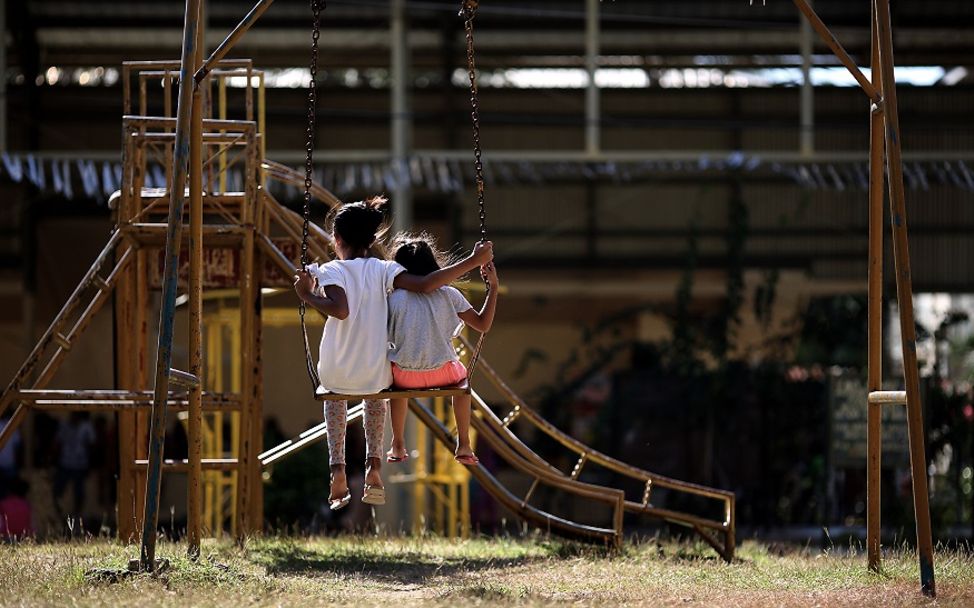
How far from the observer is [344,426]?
29.1ft

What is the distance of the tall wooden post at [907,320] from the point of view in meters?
7.88

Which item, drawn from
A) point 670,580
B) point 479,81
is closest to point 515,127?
point 479,81

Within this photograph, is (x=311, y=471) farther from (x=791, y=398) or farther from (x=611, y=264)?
(x=611, y=264)

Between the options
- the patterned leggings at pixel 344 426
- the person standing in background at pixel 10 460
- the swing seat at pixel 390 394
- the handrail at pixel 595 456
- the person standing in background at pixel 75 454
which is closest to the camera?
the swing seat at pixel 390 394

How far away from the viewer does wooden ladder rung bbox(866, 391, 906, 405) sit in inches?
325

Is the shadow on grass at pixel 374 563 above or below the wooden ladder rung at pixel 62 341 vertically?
below

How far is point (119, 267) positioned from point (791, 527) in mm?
11318

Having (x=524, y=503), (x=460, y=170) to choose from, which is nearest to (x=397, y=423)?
(x=524, y=503)

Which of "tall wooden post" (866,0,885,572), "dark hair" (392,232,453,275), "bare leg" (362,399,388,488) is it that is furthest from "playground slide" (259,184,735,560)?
"dark hair" (392,232,453,275)

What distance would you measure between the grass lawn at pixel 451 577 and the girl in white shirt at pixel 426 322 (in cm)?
115

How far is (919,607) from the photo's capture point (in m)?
7.18

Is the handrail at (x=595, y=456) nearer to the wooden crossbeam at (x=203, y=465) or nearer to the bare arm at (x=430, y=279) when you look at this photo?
the wooden crossbeam at (x=203, y=465)

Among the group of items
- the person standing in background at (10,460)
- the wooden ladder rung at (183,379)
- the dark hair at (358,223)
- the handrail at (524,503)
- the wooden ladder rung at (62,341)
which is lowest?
the person standing in background at (10,460)

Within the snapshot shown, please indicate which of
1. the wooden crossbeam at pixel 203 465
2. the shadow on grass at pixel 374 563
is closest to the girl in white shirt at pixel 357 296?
the shadow on grass at pixel 374 563
